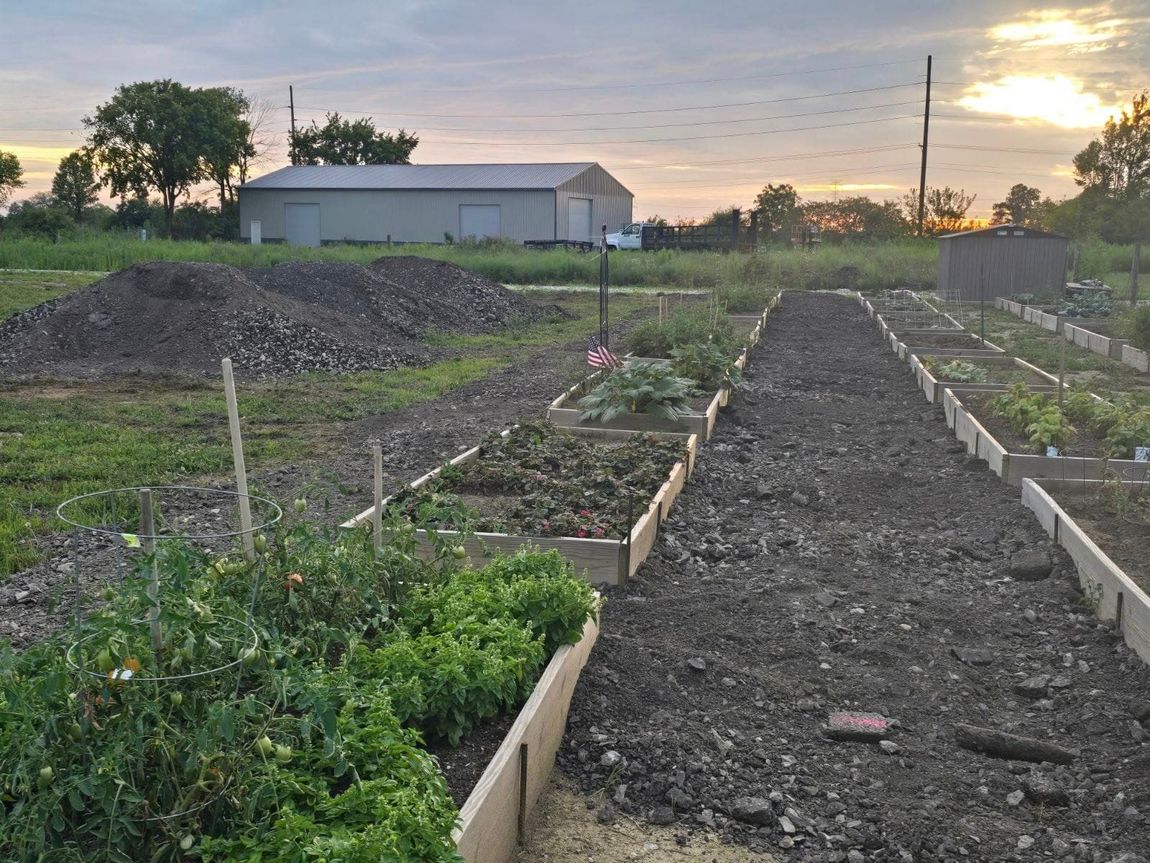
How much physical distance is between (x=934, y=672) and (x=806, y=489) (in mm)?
2973

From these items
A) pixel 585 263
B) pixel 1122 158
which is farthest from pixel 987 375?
pixel 1122 158

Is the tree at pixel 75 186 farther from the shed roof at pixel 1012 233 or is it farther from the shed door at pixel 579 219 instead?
the shed roof at pixel 1012 233

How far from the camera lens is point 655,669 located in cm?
439

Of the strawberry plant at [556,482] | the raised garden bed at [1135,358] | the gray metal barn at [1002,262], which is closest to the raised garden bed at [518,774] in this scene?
the strawberry plant at [556,482]

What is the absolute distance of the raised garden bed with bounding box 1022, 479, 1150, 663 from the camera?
4.69 m

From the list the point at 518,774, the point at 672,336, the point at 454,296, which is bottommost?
the point at 518,774

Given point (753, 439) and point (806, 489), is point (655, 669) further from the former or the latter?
point (753, 439)

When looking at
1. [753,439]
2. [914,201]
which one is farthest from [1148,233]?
[753,439]

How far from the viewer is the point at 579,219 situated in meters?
48.5

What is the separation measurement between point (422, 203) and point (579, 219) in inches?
281

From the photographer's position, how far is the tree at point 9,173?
157ft

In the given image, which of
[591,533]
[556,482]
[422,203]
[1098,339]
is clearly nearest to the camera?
[591,533]

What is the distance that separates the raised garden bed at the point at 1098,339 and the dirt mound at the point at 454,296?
9.37m

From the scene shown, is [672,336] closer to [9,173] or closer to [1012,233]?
[1012,233]
